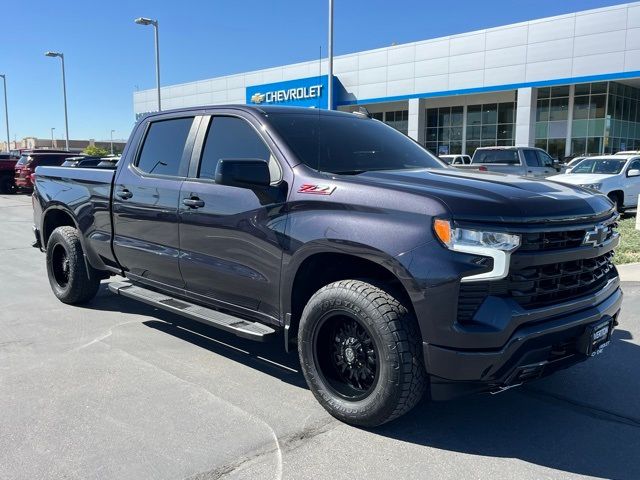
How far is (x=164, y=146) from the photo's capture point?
505 centimetres

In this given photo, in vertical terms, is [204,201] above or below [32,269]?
above

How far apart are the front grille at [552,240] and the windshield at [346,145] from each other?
4.36 ft

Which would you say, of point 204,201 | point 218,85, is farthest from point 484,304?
point 218,85

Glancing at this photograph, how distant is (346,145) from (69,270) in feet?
11.8

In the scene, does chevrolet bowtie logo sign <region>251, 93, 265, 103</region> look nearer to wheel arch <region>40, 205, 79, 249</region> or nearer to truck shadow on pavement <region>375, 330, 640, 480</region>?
wheel arch <region>40, 205, 79, 249</region>

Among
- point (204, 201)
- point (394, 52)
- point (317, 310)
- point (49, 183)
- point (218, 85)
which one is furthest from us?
point (218, 85)

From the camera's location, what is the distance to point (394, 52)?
117 ft

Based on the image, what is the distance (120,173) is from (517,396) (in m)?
3.88

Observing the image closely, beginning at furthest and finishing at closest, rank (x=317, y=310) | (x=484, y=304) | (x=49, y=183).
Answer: (x=49, y=183) → (x=317, y=310) → (x=484, y=304)

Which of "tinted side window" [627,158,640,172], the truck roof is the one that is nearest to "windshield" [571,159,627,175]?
"tinted side window" [627,158,640,172]

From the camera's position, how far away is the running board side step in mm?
3925

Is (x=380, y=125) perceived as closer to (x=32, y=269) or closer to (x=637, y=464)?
(x=637, y=464)

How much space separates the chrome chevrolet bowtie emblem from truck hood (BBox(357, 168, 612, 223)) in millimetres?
92

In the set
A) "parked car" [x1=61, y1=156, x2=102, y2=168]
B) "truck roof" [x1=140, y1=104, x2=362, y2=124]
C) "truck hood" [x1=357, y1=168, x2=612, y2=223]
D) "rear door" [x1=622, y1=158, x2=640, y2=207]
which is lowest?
"rear door" [x1=622, y1=158, x2=640, y2=207]
